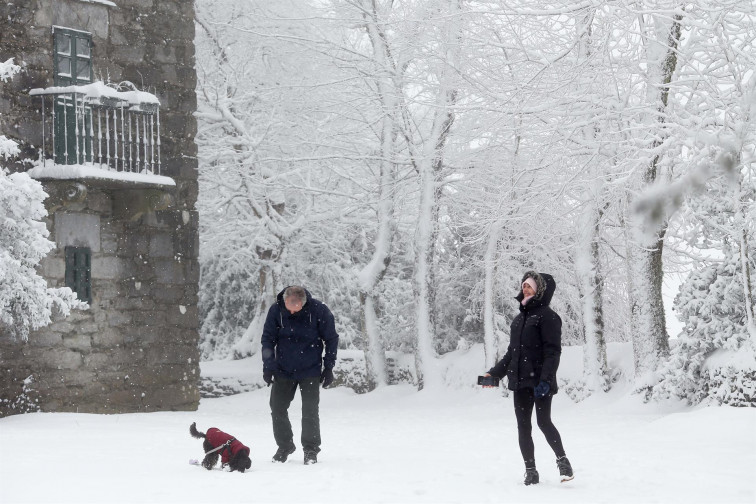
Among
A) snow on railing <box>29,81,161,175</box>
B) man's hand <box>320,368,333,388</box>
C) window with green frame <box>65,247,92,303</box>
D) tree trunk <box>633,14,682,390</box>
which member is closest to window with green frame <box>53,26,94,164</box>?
snow on railing <box>29,81,161,175</box>

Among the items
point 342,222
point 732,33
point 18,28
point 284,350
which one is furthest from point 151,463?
point 342,222

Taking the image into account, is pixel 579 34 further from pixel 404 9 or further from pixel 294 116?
pixel 294 116

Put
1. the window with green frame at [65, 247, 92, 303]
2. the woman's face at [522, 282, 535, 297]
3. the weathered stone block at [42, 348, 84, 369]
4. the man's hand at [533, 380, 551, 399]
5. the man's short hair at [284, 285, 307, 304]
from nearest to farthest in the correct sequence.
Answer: the man's hand at [533, 380, 551, 399] < the woman's face at [522, 282, 535, 297] < the man's short hair at [284, 285, 307, 304] < the weathered stone block at [42, 348, 84, 369] < the window with green frame at [65, 247, 92, 303]

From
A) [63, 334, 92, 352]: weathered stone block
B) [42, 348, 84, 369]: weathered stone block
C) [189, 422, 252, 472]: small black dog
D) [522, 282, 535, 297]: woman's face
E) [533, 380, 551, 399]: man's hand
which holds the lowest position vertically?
[189, 422, 252, 472]: small black dog

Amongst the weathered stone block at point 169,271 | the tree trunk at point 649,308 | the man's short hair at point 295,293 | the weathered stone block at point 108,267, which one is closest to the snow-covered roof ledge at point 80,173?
the weathered stone block at point 108,267

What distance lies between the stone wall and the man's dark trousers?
Answer: 18.0 ft

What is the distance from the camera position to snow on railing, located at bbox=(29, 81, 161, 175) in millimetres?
12844

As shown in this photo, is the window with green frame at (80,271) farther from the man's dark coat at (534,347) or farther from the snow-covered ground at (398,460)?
the man's dark coat at (534,347)

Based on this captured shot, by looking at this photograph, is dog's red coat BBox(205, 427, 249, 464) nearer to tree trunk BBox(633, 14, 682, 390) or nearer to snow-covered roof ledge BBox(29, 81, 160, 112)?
snow-covered roof ledge BBox(29, 81, 160, 112)

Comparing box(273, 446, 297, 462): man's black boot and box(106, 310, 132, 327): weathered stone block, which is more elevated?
box(106, 310, 132, 327): weathered stone block

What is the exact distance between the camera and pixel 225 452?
25.5ft

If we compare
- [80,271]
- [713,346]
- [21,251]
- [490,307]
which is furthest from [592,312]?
[21,251]

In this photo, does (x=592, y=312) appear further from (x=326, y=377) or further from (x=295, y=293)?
(x=295, y=293)

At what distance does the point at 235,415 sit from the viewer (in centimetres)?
1603
